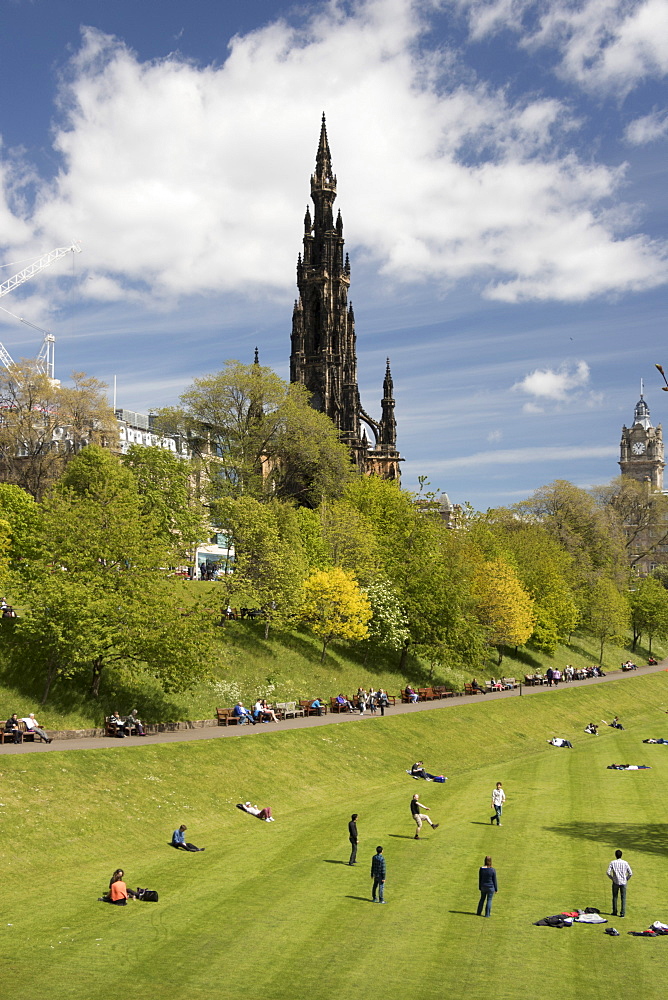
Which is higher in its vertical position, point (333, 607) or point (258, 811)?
point (333, 607)

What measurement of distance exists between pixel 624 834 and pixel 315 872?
11.6 metres

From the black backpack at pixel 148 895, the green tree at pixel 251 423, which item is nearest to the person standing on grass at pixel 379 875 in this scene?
the black backpack at pixel 148 895

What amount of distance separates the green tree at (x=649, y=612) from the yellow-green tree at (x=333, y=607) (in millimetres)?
54011

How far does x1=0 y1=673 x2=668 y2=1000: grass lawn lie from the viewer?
19547 mm

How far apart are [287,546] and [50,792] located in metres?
33.0

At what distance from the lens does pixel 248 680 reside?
54.4 metres

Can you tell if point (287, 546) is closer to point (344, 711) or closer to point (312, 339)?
point (344, 711)

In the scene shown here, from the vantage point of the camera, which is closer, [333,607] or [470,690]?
[333,607]

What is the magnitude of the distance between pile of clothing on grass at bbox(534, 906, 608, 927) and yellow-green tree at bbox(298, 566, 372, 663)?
38.6 metres

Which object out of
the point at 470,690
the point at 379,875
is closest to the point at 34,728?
the point at 379,875

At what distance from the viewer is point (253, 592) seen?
58.9 metres

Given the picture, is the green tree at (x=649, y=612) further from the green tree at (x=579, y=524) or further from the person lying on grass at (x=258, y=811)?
the person lying on grass at (x=258, y=811)

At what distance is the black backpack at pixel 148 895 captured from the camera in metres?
23.6

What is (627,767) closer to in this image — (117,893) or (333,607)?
(333,607)
